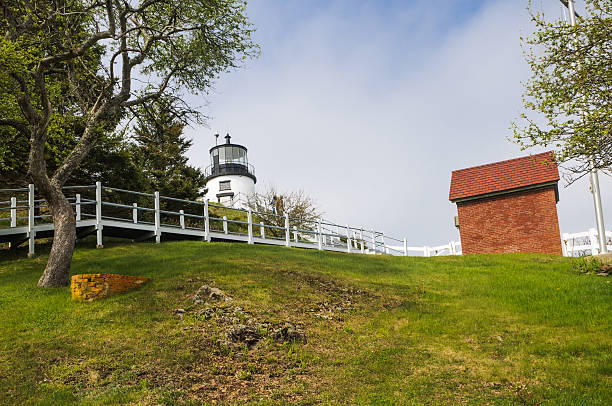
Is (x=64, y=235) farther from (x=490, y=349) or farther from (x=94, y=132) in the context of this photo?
(x=490, y=349)

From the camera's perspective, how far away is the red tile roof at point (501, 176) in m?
24.8

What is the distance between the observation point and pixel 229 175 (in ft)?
159

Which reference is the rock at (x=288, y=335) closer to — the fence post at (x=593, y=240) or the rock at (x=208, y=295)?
the rock at (x=208, y=295)

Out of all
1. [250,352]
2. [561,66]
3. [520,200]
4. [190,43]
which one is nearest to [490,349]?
[250,352]

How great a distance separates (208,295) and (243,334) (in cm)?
215

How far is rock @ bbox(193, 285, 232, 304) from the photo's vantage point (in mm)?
11547

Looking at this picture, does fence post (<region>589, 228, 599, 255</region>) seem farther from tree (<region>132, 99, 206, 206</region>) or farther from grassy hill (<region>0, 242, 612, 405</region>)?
tree (<region>132, 99, 206, 206</region>)

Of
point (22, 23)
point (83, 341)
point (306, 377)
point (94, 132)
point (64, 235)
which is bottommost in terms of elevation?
point (306, 377)

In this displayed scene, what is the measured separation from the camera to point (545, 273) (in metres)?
16.2

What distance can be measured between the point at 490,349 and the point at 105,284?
903 cm

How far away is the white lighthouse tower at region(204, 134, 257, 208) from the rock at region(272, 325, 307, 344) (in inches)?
1463

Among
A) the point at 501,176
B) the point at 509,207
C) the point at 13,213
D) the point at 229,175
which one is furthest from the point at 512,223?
the point at 229,175

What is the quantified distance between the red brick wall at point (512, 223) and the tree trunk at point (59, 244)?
1967 cm

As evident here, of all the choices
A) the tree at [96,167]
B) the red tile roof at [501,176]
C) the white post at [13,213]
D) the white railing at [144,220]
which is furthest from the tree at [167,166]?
the red tile roof at [501,176]
